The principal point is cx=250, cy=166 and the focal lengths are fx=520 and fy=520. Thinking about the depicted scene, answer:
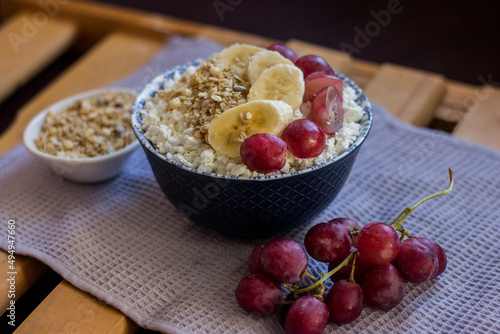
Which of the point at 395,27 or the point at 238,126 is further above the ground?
the point at 238,126

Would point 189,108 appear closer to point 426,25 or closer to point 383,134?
point 383,134

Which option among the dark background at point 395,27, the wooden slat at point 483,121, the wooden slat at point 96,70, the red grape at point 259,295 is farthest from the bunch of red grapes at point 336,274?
the dark background at point 395,27

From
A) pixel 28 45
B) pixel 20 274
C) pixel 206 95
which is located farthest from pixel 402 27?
pixel 20 274

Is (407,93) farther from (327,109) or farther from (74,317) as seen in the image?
(74,317)

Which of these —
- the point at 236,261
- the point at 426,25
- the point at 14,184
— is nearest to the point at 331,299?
the point at 236,261

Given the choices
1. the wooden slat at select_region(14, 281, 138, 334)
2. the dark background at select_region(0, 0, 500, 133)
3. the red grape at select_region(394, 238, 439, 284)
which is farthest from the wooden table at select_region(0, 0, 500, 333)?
the dark background at select_region(0, 0, 500, 133)

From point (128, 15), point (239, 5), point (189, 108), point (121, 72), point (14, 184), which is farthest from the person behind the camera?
point (239, 5)

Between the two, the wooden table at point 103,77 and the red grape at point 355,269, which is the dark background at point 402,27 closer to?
the wooden table at point 103,77
